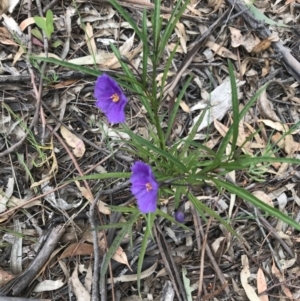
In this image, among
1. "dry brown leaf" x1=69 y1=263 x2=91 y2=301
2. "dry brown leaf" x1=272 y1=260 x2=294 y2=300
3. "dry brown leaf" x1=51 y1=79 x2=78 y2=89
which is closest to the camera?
"dry brown leaf" x1=69 y1=263 x2=91 y2=301

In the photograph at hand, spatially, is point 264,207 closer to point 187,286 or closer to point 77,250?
point 187,286

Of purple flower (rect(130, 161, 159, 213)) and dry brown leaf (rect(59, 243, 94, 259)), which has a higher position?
dry brown leaf (rect(59, 243, 94, 259))

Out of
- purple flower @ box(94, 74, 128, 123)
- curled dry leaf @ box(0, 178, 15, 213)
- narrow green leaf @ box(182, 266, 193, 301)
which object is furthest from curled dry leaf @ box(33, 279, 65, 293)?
purple flower @ box(94, 74, 128, 123)

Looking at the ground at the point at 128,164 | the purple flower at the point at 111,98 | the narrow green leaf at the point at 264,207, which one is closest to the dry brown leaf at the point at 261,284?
the ground at the point at 128,164

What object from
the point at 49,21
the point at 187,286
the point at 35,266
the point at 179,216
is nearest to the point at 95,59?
the point at 49,21

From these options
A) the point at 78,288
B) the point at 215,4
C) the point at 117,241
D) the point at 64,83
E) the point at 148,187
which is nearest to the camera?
the point at 148,187

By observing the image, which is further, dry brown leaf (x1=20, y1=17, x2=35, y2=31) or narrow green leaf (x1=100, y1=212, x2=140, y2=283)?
dry brown leaf (x1=20, y1=17, x2=35, y2=31)

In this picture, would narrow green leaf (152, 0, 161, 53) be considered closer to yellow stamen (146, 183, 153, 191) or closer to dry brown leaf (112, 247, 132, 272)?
yellow stamen (146, 183, 153, 191)
